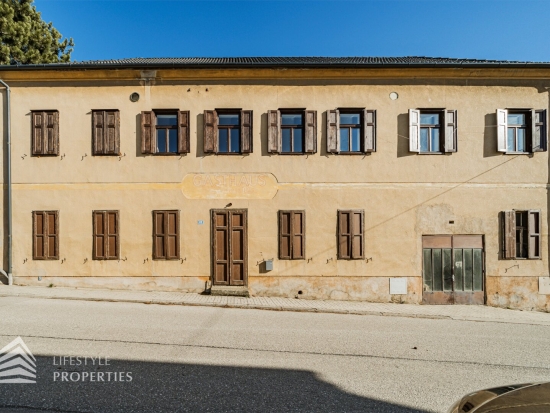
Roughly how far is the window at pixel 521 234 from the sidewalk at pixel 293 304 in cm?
198

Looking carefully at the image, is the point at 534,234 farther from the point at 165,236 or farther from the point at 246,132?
the point at 165,236

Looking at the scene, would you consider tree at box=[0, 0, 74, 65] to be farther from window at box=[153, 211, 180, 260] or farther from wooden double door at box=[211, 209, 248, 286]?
wooden double door at box=[211, 209, 248, 286]

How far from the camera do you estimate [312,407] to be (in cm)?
421

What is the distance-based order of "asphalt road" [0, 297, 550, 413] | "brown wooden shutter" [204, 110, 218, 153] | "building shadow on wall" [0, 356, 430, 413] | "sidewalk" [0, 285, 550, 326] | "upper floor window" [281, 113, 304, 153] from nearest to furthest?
"building shadow on wall" [0, 356, 430, 413], "asphalt road" [0, 297, 550, 413], "sidewalk" [0, 285, 550, 326], "brown wooden shutter" [204, 110, 218, 153], "upper floor window" [281, 113, 304, 153]

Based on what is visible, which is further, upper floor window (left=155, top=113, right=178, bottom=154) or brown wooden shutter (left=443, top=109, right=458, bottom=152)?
upper floor window (left=155, top=113, right=178, bottom=154)

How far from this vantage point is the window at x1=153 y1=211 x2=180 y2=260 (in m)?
11.7

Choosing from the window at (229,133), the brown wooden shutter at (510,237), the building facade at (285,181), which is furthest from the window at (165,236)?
the brown wooden shutter at (510,237)

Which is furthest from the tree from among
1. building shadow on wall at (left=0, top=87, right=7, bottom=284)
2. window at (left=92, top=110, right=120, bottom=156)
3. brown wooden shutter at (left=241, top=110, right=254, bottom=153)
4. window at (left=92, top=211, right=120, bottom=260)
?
brown wooden shutter at (left=241, top=110, right=254, bottom=153)

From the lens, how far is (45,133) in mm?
11883

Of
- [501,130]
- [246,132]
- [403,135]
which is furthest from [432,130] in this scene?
[246,132]

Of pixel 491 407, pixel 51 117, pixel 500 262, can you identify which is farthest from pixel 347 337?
pixel 51 117

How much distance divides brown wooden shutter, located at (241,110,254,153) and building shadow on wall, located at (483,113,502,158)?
8217 millimetres

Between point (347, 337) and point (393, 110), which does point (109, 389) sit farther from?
point (393, 110)

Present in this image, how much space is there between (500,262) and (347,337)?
784 centimetres
